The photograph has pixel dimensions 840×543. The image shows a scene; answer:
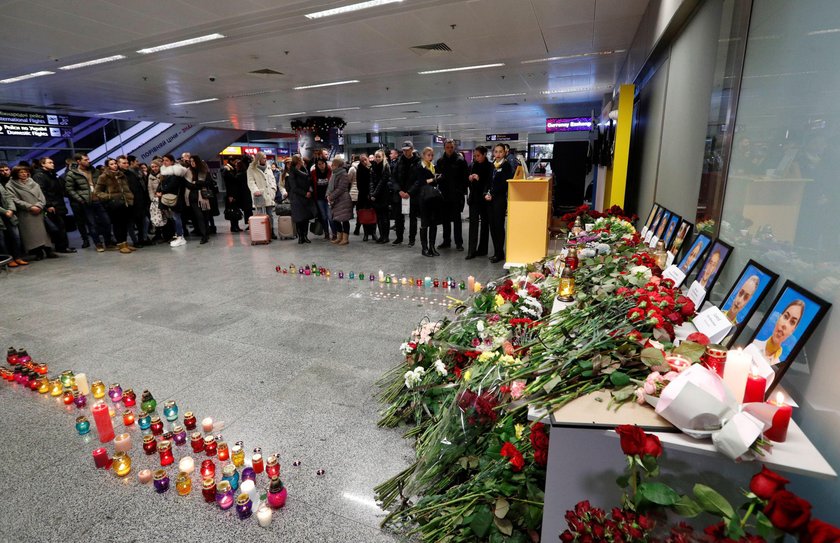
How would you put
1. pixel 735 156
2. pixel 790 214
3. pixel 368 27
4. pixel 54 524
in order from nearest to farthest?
pixel 790 214, pixel 54 524, pixel 735 156, pixel 368 27

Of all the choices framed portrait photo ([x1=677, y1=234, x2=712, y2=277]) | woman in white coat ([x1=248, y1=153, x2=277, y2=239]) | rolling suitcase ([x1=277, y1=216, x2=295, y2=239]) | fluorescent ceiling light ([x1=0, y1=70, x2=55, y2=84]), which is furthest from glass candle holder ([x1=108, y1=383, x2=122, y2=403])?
fluorescent ceiling light ([x1=0, y1=70, x2=55, y2=84])

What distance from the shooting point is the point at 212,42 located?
6.38m

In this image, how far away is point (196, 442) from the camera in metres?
2.10

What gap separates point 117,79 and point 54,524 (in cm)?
981

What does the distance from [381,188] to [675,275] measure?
222 inches

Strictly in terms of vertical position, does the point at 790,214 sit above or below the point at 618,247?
above

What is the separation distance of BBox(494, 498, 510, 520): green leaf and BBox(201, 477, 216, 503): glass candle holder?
1.20 m

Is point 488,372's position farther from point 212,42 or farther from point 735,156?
point 212,42

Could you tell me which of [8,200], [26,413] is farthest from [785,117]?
[8,200]

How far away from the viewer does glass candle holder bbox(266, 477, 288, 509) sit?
1.74 meters

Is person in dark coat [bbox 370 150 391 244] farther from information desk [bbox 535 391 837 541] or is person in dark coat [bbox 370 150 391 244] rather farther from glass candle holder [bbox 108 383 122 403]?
information desk [bbox 535 391 837 541]

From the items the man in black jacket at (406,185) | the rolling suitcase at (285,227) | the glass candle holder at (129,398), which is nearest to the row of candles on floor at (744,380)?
the glass candle holder at (129,398)

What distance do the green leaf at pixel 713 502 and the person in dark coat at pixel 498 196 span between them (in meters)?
4.80

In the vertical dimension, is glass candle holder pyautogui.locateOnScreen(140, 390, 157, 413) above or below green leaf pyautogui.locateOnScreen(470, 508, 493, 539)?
below
